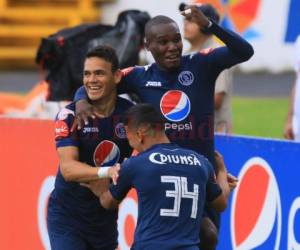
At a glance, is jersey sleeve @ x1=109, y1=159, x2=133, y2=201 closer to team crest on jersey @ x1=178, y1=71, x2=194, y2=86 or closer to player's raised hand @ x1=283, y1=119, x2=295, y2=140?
team crest on jersey @ x1=178, y1=71, x2=194, y2=86

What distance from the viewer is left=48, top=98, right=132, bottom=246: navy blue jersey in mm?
6594

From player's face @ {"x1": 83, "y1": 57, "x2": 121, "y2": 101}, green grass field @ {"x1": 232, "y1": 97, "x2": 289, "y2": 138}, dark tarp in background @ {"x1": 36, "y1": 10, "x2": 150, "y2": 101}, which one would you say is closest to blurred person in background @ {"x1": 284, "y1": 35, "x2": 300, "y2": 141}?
dark tarp in background @ {"x1": 36, "y1": 10, "x2": 150, "y2": 101}

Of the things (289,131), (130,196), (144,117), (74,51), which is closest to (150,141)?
(144,117)

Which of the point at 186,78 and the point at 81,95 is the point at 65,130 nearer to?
the point at 81,95

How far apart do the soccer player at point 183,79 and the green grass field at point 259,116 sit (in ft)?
29.7

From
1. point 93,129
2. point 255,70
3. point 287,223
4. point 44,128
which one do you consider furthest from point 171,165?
point 255,70

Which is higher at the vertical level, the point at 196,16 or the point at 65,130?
the point at 196,16

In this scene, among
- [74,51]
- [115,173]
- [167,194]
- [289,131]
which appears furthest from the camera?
[74,51]

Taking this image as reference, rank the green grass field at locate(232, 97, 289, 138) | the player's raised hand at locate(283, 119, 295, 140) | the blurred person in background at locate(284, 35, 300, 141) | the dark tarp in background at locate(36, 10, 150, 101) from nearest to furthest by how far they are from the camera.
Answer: the blurred person in background at locate(284, 35, 300, 141)
the player's raised hand at locate(283, 119, 295, 140)
the dark tarp in background at locate(36, 10, 150, 101)
the green grass field at locate(232, 97, 289, 138)

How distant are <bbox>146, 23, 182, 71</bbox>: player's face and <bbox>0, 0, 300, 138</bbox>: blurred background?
456 inches

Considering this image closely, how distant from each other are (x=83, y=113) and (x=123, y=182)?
743mm

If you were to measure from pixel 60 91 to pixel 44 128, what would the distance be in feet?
5.46

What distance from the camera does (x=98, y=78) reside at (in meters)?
6.56

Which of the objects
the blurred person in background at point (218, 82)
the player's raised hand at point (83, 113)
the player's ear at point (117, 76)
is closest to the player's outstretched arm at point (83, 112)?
the player's raised hand at point (83, 113)
